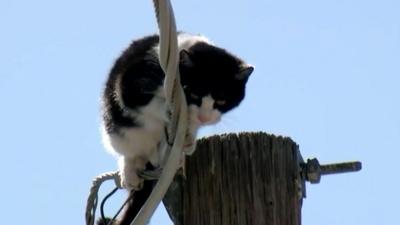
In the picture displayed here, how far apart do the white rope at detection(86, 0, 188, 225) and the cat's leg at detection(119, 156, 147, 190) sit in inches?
41.0

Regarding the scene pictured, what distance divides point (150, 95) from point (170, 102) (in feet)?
4.62

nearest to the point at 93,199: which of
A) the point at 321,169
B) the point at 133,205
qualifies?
the point at 133,205

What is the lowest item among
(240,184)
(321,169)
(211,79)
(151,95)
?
(240,184)

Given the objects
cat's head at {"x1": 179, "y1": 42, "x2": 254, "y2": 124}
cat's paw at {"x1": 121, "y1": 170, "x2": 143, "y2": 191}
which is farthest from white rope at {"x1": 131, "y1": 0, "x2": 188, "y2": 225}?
cat's head at {"x1": 179, "y1": 42, "x2": 254, "y2": 124}

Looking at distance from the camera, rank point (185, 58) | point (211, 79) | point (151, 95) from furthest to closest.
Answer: point (211, 79), point (185, 58), point (151, 95)

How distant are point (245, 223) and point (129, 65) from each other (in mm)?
1638

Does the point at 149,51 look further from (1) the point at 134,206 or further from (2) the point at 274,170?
(2) the point at 274,170

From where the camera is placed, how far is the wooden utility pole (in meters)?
2.70

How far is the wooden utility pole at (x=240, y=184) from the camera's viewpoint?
2.70 metres

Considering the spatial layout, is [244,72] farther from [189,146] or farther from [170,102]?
[170,102]

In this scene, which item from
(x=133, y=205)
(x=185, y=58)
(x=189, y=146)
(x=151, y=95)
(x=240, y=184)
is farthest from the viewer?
(x=185, y=58)

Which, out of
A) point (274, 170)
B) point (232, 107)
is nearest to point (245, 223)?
point (274, 170)

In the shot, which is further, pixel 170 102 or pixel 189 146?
pixel 189 146

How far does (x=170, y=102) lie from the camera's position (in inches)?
101
